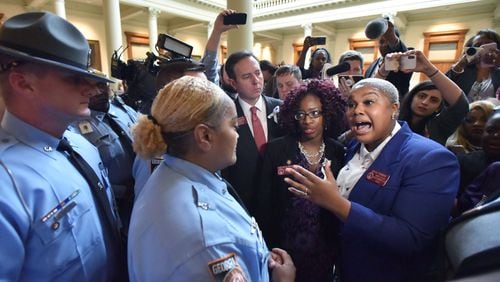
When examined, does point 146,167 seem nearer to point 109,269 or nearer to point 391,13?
point 109,269

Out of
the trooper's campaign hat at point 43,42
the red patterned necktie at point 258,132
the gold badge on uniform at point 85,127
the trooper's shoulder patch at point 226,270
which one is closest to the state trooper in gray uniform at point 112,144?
the gold badge on uniform at point 85,127

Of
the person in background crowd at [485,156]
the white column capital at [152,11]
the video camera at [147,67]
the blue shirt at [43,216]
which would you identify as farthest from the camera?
the white column capital at [152,11]

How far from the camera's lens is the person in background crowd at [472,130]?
1.67 meters

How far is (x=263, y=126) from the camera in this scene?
6.45 ft

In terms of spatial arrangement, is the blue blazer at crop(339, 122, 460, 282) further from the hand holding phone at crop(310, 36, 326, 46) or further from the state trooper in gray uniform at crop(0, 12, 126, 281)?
the hand holding phone at crop(310, 36, 326, 46)

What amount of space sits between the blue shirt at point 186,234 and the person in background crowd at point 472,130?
5.34ft

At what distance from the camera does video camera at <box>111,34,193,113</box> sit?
1.92 m

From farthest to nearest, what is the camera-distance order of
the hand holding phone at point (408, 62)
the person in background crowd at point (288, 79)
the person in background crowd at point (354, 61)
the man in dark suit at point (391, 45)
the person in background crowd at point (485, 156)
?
the person in background crowd at point (354, 61) < the person in background crowd at point (288, 79) < the man in dark suit at point (391, 45) < the hand holding phone at point (408, 62) < the person in background crowd at point (485, 156)

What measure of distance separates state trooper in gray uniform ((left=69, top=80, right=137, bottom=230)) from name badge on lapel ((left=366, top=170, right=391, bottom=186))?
1249 mm

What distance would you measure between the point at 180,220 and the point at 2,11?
13986 millimetres

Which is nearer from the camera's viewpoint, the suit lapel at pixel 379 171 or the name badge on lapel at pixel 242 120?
the suit lapel at pixel 379 171

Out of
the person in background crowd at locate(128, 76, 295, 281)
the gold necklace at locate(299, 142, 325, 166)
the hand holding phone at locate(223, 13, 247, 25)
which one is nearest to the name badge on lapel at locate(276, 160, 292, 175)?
the gold necklace at locate(299, 142, 325, 166)

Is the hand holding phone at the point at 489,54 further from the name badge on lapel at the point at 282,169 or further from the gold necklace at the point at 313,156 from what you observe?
the name badge on lapel at the point at 282,169

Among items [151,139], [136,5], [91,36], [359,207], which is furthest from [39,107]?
[91,36]
